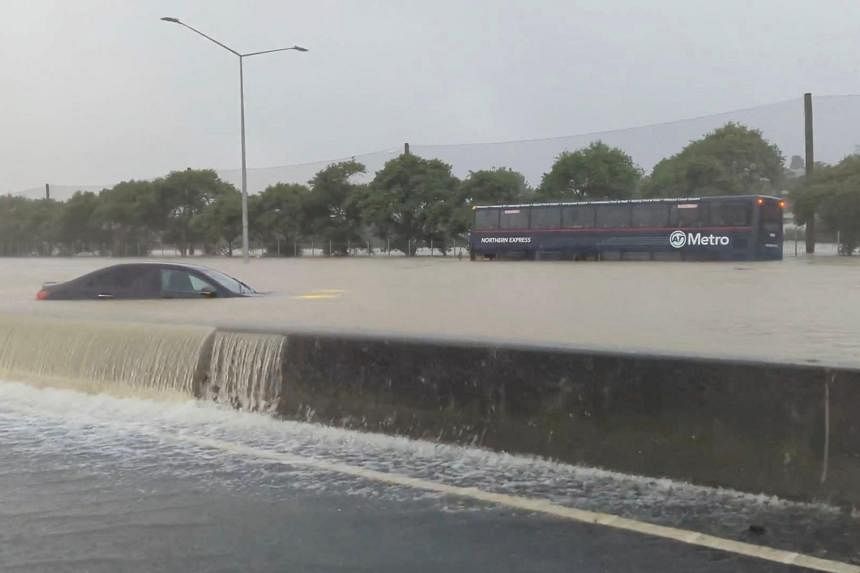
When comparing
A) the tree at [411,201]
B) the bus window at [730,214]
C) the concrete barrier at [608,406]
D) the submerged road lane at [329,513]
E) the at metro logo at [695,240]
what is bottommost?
the submerged road lane at [329,513]

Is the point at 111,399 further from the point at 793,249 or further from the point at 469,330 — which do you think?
the point at 793,249

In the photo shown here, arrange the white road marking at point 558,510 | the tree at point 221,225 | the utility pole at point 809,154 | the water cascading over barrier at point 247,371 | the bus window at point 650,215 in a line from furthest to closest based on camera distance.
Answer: the tree at point 221,225
the utility pole at point 809,154
the bus window at point 650,215
the water cascading over barrier at point 247,371
the white road marking at point 558,510

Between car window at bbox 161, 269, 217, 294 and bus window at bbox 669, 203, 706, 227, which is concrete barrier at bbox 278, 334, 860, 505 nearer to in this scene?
car window at bbox 161, 269, 217, 294

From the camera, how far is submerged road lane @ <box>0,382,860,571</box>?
445 centimetres

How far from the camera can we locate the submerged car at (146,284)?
1349cm

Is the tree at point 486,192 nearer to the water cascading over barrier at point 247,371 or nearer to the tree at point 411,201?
the tree at point 411,201

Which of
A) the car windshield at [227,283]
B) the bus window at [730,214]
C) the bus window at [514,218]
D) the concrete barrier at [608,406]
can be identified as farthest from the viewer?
the bus window at [514,218]

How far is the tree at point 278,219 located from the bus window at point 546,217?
2074cm

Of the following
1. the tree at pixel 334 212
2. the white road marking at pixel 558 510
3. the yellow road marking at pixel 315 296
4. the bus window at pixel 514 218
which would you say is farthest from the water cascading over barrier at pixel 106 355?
the tree at pixel 334 212

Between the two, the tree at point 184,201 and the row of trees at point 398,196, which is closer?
the row of trees at point 398,196

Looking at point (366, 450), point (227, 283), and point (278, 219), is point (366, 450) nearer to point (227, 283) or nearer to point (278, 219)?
point (227, 283)

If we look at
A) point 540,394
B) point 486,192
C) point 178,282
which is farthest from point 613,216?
point 540,394

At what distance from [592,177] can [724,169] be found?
7.01 m

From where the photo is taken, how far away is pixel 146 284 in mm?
13539
